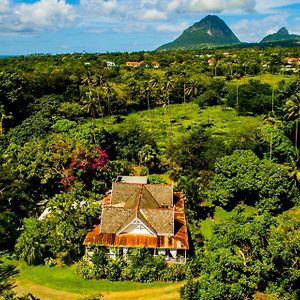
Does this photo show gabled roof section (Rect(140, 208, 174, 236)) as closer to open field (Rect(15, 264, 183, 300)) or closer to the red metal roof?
the red metal roof

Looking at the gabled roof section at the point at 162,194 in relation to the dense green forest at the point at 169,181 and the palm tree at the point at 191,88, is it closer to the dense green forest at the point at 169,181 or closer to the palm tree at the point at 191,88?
the dense green forest at the point at 169,181

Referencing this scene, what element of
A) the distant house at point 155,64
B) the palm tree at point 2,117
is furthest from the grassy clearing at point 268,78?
the palm tree at point 2,117

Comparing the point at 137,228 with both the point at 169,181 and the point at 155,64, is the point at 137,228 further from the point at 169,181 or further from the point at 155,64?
the point at 155,64

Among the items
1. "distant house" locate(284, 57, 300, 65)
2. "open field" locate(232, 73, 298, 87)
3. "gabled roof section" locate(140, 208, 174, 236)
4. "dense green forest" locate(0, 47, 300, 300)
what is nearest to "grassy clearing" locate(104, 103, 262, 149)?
"dense green forest" locate(0, 47, 300, 300)

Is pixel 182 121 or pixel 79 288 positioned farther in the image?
pixel 182 121

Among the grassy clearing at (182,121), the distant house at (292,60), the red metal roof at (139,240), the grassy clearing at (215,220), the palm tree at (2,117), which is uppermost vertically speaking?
the distant house at (292,60)

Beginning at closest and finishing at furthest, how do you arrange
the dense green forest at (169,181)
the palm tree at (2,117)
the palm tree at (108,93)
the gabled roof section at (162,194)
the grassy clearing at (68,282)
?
the dense green forest at (169,181) < the grassy clearing at (68,282) < the gabled roof section at (162,194) < the palm tree at (2,117) < the palm tree at (108,93)

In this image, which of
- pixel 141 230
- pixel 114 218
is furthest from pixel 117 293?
pixel 114 218

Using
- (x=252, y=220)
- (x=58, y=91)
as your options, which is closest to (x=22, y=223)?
(x=252, y=220)

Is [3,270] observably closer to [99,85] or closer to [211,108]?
[99,85]
